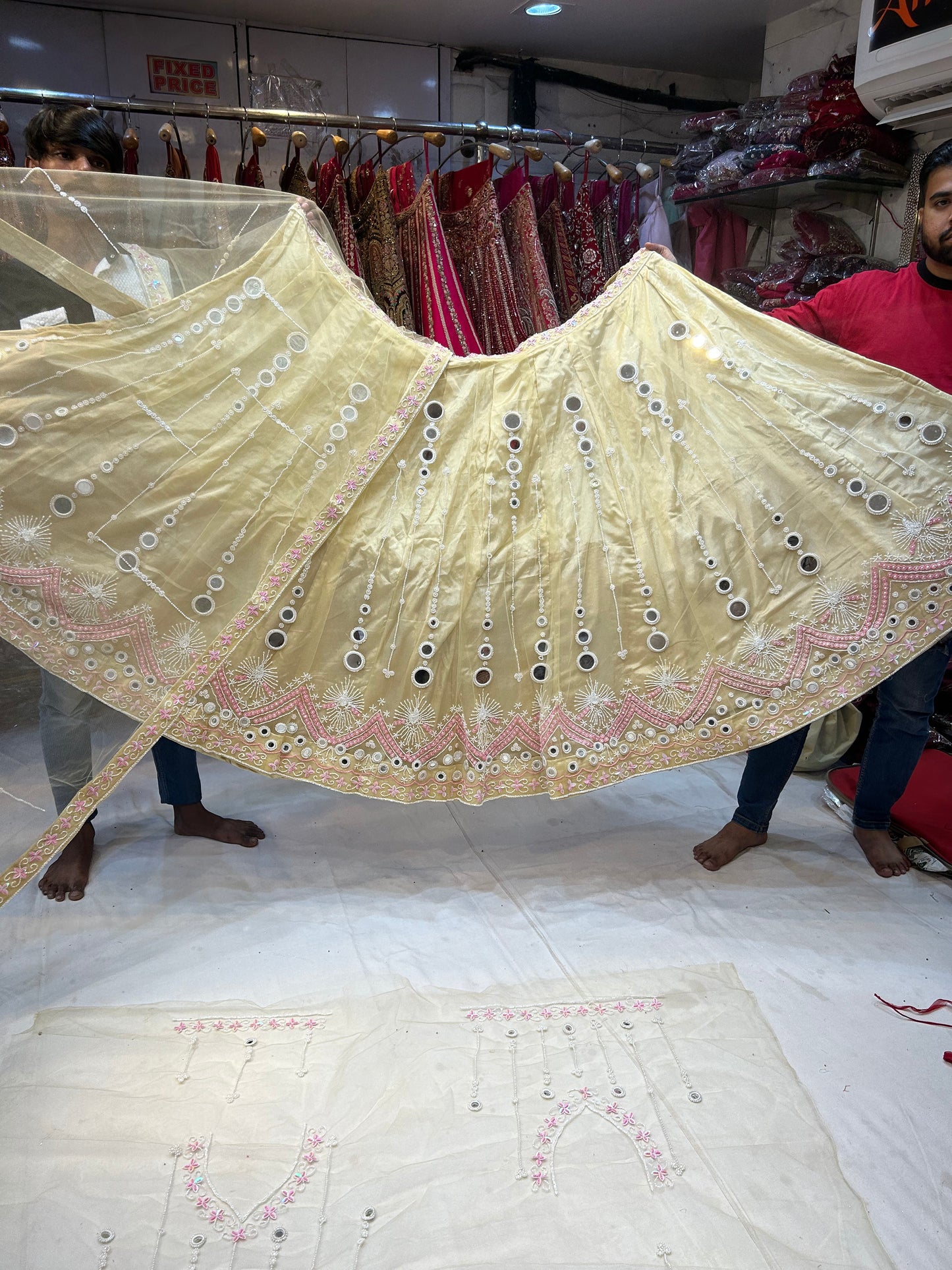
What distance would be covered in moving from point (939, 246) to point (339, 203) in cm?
157

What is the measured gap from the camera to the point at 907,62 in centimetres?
214

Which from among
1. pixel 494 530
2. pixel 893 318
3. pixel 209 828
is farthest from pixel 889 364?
pixel 209 828

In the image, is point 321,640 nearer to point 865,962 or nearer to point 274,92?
point 865,962

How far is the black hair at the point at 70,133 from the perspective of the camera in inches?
67.1

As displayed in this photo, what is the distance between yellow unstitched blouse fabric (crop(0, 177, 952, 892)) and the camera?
5.15 ft

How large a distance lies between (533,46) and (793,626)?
2495 millimetres

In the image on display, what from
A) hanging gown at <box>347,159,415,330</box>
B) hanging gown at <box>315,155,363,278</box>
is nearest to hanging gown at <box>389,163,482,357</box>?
hanging gown at <box>347,159,415,330</box>

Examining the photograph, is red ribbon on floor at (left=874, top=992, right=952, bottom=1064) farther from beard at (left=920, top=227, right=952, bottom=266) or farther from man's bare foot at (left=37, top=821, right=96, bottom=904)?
man's bare foot at (left=37, top=821, right=96, bottom=904)

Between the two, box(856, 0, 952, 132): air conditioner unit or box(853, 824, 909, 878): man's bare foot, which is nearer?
box(853, 824, 909, 878): man's bare foot

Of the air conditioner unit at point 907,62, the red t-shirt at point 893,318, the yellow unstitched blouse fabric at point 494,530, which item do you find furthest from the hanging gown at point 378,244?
the air conditioner unit at point 907,62

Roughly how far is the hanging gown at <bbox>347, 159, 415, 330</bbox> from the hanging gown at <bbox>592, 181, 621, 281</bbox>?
0.70m

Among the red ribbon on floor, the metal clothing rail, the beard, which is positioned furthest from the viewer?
the metal clothing rail

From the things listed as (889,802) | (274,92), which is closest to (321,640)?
(889,802)

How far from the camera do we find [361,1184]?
118cm
